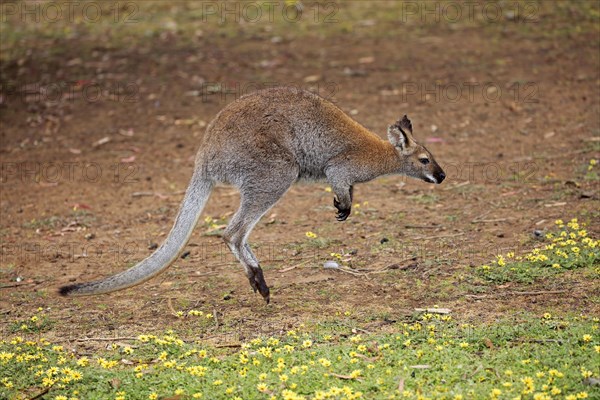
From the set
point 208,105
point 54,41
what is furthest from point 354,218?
point 54,41

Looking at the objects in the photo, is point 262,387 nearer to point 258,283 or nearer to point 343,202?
point 258,283

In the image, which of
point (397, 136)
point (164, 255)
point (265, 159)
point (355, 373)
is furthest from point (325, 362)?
point (397, 136)

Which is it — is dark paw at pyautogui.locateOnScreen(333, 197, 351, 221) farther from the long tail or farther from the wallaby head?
the long tail

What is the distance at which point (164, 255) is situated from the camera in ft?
19.5

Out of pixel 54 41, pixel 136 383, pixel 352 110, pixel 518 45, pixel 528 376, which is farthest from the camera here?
pixel 54 41

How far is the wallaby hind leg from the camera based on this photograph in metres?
6.17

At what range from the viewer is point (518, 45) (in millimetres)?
12383

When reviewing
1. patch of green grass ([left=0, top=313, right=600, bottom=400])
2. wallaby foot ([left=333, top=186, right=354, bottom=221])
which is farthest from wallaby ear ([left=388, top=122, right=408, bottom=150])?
patch of green grass ([left=0, top=313, right=600, bottom=400])

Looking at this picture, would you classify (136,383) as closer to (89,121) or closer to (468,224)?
(468,224)

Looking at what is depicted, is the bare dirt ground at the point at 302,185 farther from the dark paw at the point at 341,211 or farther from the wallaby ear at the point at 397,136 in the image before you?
the wallaby ear at the point at 397,136

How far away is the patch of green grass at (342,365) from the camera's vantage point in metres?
4.52

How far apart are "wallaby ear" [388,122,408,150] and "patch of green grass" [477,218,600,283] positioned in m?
1.20

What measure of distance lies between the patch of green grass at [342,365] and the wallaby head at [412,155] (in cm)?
173

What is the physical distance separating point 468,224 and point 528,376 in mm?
2996
